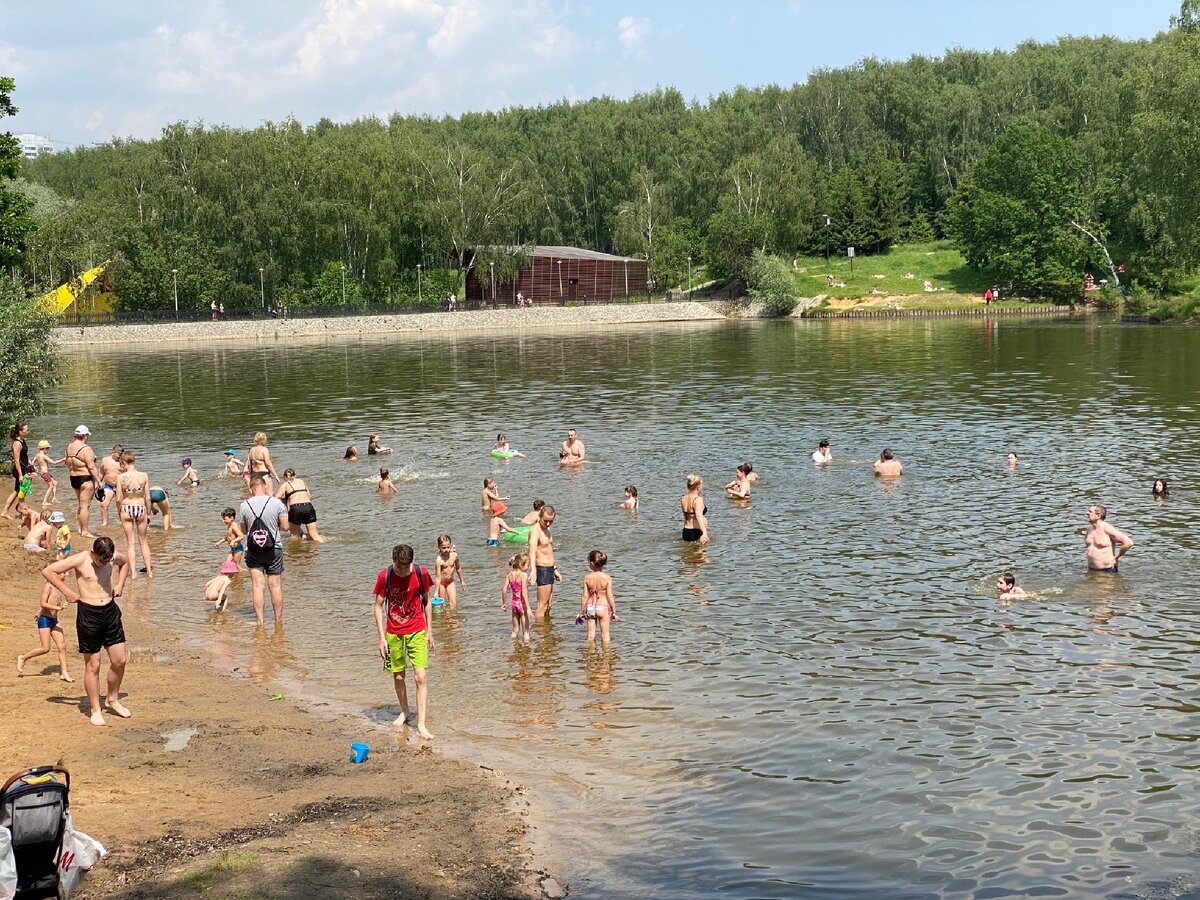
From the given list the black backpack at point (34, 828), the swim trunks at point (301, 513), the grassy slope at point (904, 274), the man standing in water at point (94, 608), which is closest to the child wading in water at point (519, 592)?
the man standing in water at point (94, 608)

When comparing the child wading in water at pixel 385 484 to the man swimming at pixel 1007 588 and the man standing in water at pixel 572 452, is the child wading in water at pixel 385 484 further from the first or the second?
the man swimming at pixel 1007 588

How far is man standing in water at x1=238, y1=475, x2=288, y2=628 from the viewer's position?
17.3 meters

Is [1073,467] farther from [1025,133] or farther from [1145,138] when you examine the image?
[1025,133]

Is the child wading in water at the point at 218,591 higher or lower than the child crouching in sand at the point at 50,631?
lower

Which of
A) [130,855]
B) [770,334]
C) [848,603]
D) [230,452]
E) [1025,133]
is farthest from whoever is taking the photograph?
[1025,133]

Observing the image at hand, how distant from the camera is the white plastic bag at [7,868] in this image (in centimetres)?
788

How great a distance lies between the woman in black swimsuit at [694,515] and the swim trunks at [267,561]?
28.0ft

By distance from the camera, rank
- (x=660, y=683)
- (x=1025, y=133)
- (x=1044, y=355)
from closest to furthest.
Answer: (x=660, y=683) → (x=1044, y=355) → (x=1025, y=133)

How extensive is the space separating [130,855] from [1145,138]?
78405mm

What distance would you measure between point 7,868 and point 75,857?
70 centimetres

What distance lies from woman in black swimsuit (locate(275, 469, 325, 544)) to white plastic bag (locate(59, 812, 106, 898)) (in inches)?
582

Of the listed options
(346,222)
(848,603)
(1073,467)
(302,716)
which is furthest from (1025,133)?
(302,716)

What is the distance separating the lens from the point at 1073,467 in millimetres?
30391

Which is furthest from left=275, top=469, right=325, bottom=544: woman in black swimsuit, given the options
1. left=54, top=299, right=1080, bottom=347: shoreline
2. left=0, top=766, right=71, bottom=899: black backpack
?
left=54, top=299, right=1080, bottom=347: shoreline
